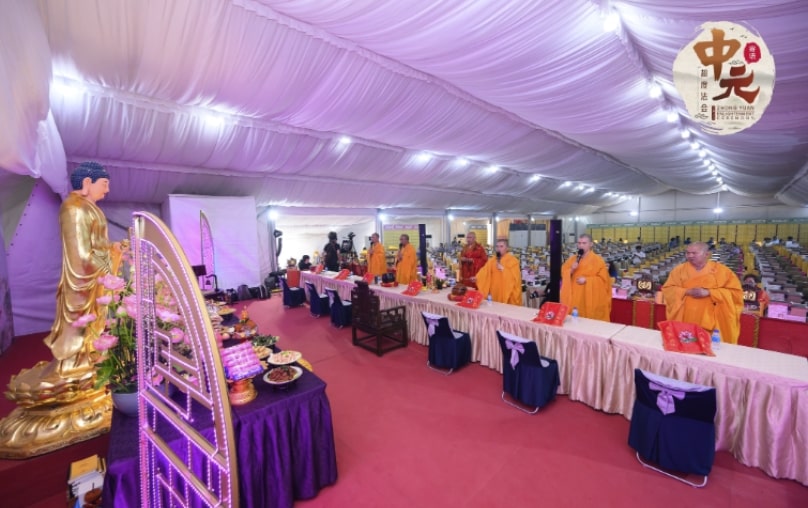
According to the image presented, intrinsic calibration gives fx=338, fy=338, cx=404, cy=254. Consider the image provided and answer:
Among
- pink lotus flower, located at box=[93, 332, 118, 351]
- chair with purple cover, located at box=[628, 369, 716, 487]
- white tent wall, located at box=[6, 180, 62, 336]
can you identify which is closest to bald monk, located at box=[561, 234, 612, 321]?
chair with purple cover, located at box=[628, 369, 716, 487]

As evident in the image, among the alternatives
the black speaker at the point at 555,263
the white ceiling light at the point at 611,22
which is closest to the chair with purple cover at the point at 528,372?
the black speaker at the point at 555,263

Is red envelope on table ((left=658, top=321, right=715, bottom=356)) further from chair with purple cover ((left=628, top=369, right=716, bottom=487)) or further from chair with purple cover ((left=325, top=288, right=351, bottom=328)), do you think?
chair with purple cover ((left=325, top=288, right=351, bottom=328))

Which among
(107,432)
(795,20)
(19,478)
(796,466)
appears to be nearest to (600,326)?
(796,466)

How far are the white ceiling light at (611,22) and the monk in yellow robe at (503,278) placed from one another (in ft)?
9.14

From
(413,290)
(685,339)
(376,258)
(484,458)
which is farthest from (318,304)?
(685,339)

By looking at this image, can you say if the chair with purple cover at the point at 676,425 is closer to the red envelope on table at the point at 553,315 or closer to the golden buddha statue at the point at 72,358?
the red envelope on table at the point at 553,315

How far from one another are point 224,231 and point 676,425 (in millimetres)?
10224

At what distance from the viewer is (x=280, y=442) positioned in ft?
7.57

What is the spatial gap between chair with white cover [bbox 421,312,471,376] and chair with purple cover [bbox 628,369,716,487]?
2.14m

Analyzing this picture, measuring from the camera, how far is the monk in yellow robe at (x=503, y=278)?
206 inches

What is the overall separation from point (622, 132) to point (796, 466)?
6.60 metres

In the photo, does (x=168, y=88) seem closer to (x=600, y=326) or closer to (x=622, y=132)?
(x=600, y=326)

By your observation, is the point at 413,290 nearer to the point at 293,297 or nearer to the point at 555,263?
the point at 555,263

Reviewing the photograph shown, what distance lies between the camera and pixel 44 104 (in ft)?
7.95
